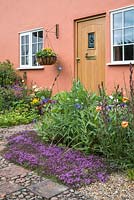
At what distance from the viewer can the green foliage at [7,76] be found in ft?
34.8

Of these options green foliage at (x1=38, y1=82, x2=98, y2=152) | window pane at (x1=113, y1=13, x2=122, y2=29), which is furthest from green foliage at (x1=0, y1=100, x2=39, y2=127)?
window pane at (x1=113, y1=13, x2=122, y2=29)

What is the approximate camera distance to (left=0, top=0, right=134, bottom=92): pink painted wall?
7.93 meters

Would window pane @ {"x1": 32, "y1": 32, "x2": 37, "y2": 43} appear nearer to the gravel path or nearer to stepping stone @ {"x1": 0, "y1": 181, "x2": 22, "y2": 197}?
the gravel path

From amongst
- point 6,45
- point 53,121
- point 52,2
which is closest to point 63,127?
point 53,121

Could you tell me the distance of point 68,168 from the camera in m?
3.59

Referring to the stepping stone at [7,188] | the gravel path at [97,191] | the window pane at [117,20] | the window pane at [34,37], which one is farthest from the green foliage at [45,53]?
the stepping stone at [7,188]

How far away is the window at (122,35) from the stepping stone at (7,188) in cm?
488

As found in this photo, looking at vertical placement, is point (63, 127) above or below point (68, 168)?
above

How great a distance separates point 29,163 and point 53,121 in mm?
996

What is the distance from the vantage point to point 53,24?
9.62m

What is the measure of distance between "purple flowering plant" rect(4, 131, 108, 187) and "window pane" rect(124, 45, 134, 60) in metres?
3.66

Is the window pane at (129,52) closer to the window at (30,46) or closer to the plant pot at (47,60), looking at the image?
the plant pot at (47,60)

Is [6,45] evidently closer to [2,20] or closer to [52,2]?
[2,20]

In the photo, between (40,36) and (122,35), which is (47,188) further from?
(40,36)
